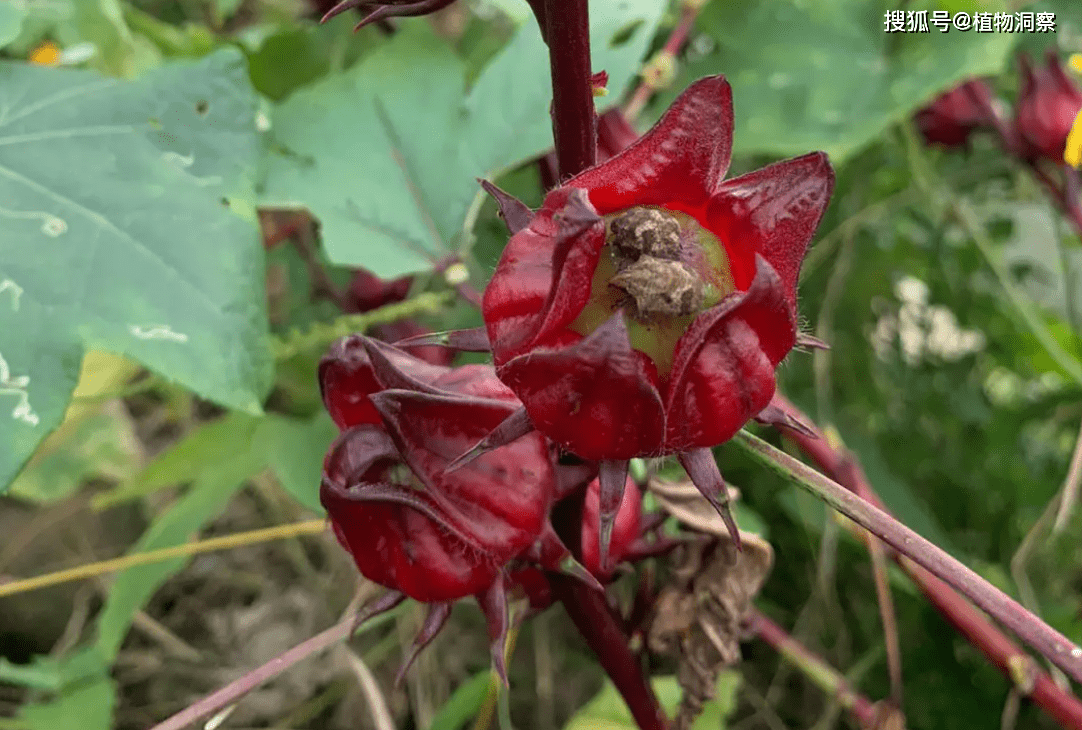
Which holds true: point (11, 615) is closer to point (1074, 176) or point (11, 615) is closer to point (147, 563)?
point (147, 563)

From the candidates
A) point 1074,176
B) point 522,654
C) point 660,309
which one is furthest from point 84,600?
point 1074,176

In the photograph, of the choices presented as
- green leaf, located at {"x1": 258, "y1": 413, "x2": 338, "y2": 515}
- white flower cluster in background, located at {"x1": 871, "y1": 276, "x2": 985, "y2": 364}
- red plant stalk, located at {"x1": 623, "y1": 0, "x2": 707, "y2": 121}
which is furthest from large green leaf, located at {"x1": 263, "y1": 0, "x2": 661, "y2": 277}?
white flower cluster in background, located at {"x1": 871, "y1": 276, "x2": 985, "y2": 364}

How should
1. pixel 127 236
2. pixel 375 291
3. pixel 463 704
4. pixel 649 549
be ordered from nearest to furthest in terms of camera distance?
1. pixel 649 549
2. pixel 127 236
3. pixel 463 704
4. pixel 375 291

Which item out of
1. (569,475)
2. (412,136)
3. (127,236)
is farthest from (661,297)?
(412,136)

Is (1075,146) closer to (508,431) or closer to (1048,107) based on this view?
(1048,107)

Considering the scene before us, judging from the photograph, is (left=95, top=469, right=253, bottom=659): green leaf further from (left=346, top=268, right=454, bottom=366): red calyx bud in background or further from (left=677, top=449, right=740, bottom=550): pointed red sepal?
(left=677, top=449, right=740, bottom=550): pointed red sepal

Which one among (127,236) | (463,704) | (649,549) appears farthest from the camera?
(463,704)
